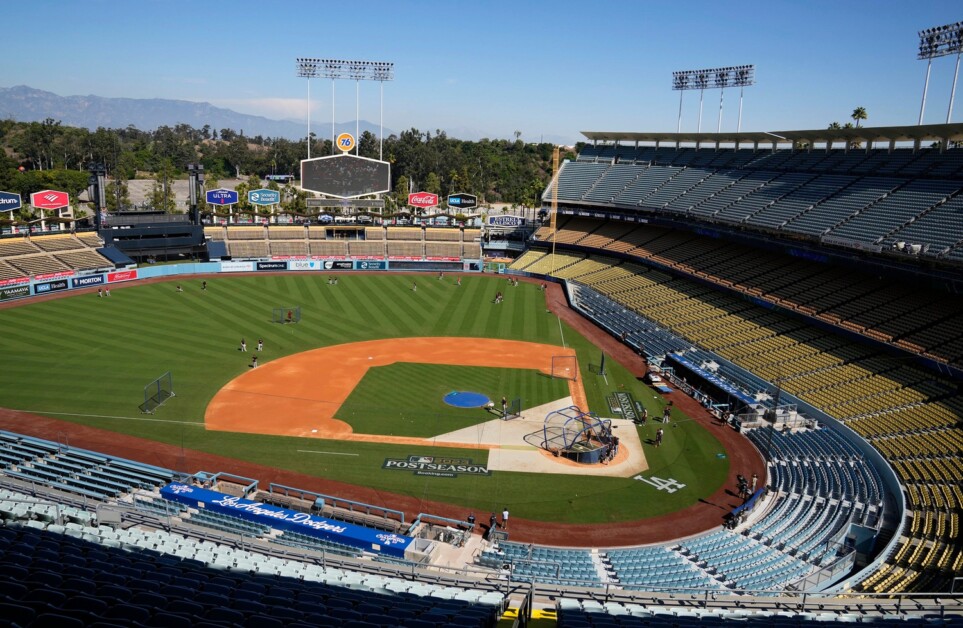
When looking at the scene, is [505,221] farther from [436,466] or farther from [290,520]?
[290,520]

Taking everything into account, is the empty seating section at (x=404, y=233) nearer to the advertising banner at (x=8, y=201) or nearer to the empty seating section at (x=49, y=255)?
the empty seating section at (x=49, y=255)

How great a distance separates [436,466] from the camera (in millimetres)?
28141

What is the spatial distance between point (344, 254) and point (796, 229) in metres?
50.0

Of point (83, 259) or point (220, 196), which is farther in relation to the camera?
point (220, 196)

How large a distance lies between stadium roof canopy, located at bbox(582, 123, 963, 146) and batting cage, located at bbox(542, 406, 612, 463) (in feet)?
107

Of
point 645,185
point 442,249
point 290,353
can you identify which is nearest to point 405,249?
point 442,249

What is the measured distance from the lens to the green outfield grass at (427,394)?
106ft

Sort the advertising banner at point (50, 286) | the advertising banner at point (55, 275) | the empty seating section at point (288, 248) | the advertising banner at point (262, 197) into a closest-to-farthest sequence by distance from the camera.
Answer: the advertising banner at point (50, 286) → the advertising banner at point (55, 275) → the empty seating section at point (288, 248) → the advertising banner at point (262, 197)

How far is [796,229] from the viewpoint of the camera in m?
46.2

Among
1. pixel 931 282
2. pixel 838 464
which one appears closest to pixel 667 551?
pixel 838 464

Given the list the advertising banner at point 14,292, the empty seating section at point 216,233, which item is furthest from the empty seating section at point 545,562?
the empty seating section at point 216,233

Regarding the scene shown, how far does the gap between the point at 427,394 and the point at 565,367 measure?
1099 cm

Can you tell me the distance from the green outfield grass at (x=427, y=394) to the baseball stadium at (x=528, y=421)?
24cm

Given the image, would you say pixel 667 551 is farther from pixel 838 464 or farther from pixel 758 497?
pixel 838 464
